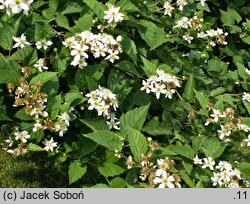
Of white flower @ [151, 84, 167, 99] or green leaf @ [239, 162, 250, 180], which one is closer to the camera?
green leaf @ [239, 162, 250, 180]

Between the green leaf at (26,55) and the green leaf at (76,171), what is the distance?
0.73 meters

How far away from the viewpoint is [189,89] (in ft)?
11.1

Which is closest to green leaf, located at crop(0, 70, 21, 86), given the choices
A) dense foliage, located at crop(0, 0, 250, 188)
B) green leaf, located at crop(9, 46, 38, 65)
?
dense foliage, located at crop(0, 0, 250, 188)

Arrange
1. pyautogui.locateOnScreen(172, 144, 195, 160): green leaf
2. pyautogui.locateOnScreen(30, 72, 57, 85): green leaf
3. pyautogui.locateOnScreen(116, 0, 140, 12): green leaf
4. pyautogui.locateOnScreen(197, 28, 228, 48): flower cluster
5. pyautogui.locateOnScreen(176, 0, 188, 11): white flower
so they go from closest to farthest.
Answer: pyautogui.locateOnScreen(30, 72, 57, 85): green leaf
pyautogui.locateOnScreen(172, 144, 195, 160): green leaf
pyautogui.locateOnScreen(116, 0, 140, 12): green leaf
pyautogui.locateOnScreen(176, 0, 188, 11): white flower
pyautogui.locateOnScreen(197, 28, 228, 48): flower cluster

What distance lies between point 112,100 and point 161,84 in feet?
1.38

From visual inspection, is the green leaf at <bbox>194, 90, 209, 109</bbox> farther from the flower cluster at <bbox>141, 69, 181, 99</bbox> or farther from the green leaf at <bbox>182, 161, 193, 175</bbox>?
the green leaf at <bbox>182, 161, 193, 175</bbox>

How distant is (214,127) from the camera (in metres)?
3.25

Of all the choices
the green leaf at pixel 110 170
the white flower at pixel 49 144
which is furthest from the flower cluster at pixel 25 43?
the green leaf at pixel 110 170

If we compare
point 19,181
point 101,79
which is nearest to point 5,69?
point 101,79

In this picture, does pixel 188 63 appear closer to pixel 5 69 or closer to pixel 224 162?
pixel 224 162

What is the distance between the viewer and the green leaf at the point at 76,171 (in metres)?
2.92

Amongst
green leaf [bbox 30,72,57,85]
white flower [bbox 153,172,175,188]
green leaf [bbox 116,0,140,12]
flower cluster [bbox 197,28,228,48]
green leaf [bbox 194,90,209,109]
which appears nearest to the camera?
white flower [bbox 153,172,175,188]

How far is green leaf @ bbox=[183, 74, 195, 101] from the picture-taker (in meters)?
3.36

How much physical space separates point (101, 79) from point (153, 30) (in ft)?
1.79
